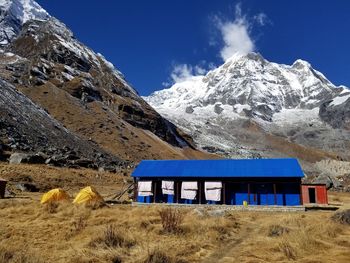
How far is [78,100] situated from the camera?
11100 cm

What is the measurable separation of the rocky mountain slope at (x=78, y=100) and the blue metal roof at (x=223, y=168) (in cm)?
3254

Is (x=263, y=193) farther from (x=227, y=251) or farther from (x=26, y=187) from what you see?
(x=26, y=187)

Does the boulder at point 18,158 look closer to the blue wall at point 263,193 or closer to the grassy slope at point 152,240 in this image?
the blue wall at point 263,193

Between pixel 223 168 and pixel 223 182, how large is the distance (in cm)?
169

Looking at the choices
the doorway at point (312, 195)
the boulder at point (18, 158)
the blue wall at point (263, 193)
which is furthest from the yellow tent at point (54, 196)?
the doorway at point (312, 195)

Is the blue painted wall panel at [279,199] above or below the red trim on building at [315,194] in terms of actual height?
below

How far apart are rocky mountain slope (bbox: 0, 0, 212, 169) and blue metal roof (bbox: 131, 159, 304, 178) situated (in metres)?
32.5

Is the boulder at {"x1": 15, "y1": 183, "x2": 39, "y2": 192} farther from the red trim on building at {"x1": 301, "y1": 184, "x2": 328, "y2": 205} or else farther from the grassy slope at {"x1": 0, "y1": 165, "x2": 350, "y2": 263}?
the red trim on building at {"x1": 301, "y1": 184, "x2": 328, "y2": 205}

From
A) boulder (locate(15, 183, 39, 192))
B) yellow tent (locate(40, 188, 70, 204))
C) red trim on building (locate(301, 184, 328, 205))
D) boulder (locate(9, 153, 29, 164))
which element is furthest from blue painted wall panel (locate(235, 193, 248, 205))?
boulder (locate(9, 153, 29, 164))

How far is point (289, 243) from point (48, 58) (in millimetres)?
129551

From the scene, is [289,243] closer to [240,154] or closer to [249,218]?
[249,218]

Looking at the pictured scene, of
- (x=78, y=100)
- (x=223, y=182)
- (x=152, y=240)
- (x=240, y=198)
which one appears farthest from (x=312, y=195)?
(x=78, y=100)

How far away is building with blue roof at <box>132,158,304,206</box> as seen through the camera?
3175 cm

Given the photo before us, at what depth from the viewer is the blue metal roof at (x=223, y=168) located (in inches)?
1264
